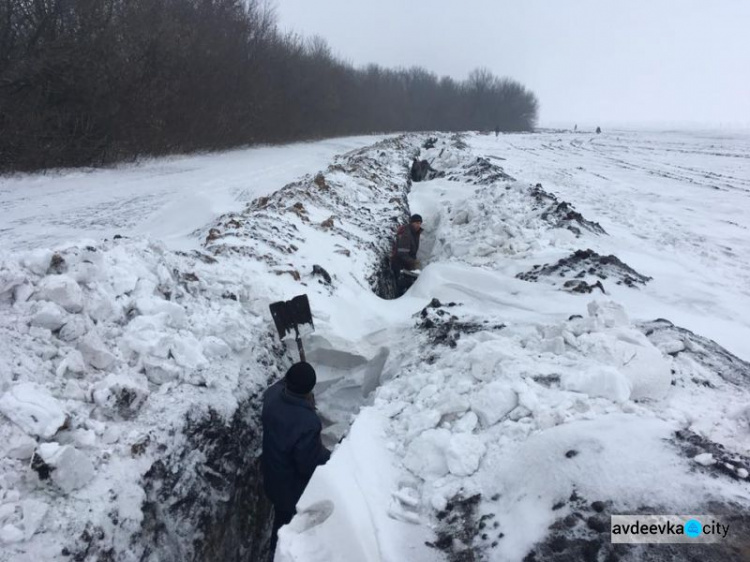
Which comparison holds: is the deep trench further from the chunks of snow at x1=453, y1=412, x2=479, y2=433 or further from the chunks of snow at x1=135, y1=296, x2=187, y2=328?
the chunks of snow at x1=453, y1=412, x2=479, y2=433

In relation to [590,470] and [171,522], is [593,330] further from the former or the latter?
[171,522]

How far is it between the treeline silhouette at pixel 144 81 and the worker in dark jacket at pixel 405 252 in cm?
952

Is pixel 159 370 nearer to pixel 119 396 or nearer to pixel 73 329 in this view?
pixel 119 396

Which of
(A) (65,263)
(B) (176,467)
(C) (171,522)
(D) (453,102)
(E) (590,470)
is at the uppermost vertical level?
(D) (453,102)

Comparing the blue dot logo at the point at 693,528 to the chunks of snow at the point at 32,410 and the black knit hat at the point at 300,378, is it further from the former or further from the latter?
the chunks of snow at the point at 32,410

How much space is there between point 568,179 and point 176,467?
16.1 metres

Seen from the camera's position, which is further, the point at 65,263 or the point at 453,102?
the point at 453,102

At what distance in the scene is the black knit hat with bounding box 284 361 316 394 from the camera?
3.32 m

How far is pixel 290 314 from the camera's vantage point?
4.67 meters

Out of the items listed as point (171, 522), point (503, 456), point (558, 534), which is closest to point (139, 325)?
point (171, 522)

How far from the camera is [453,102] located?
251ft

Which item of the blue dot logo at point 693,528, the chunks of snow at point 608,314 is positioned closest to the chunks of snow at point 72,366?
the blue dot logo at point 693,528

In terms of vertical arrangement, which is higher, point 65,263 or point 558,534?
point 65,263

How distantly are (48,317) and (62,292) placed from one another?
24 cm
